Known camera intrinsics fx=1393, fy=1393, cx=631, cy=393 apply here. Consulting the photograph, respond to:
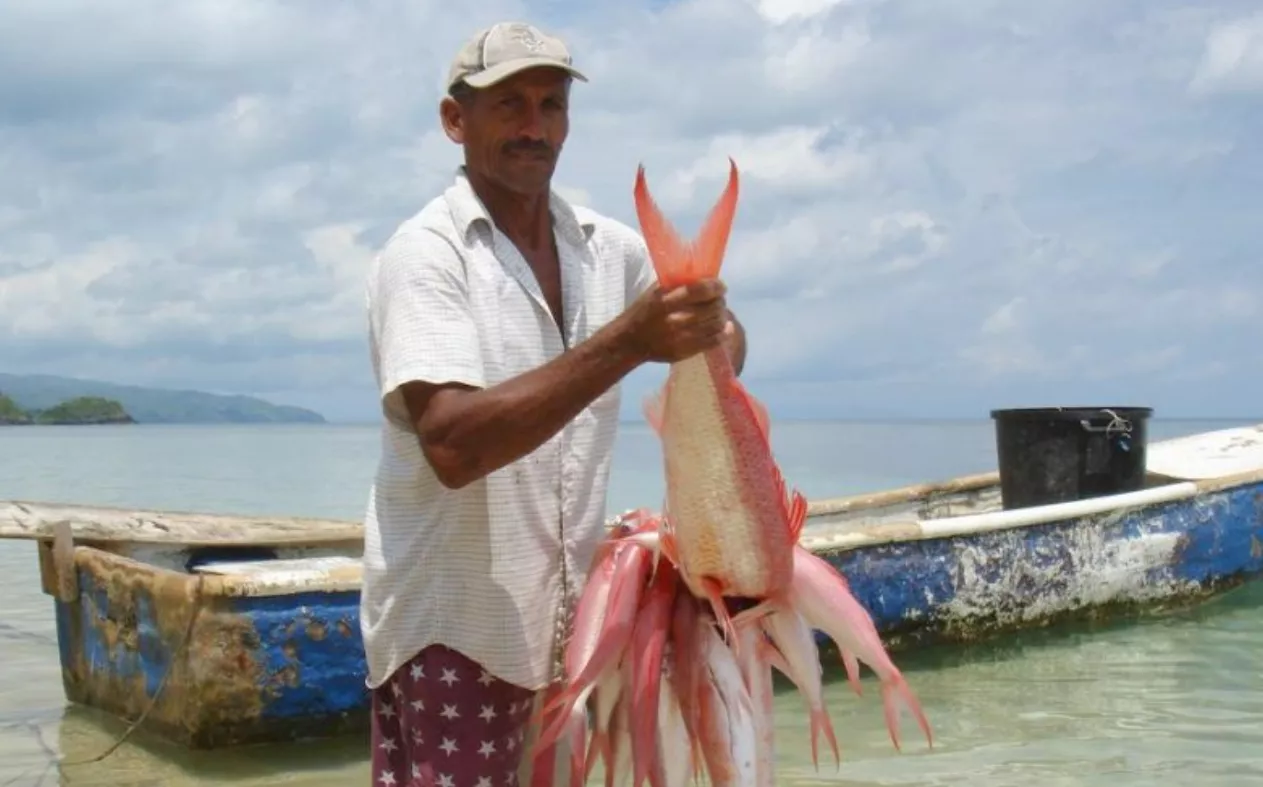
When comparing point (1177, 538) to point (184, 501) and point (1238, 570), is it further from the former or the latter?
point (184, 501)

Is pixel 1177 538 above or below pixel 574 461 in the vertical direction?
below

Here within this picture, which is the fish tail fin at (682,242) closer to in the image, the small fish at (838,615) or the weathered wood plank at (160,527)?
the small fish at (838,615)

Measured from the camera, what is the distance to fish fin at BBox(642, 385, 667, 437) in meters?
2.21

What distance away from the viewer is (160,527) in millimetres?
7492

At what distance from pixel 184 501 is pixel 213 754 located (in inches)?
862

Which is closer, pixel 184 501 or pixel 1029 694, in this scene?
pixel 1029 694

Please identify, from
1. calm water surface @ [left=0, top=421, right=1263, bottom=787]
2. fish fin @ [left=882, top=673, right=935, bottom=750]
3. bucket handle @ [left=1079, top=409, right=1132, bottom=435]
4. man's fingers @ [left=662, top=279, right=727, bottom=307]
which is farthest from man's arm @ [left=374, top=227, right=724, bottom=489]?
bucket handle @ [left=1079, top=409, right=1132, bottom=435]

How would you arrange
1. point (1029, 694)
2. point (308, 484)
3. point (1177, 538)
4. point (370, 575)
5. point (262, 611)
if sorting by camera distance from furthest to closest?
point (308, 484) → point (1177, 538) → point (1029, 694) → point (262, 611) → point (370, 575)

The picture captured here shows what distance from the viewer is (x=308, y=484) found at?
33.0 meters

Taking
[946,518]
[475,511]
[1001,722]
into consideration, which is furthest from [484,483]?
[946,518]

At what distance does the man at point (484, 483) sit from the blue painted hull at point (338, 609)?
10.3 ft

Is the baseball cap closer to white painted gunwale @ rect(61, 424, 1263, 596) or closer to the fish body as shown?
the fish body

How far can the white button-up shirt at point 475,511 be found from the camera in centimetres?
241

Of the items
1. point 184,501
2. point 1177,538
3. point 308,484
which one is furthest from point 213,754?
point 308,484
